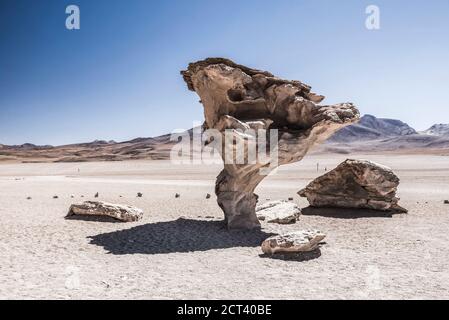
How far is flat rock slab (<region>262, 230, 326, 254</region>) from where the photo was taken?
10172 millimetres

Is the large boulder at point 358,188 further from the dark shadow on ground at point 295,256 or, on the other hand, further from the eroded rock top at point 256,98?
the dark shadow on ground at point 295,256

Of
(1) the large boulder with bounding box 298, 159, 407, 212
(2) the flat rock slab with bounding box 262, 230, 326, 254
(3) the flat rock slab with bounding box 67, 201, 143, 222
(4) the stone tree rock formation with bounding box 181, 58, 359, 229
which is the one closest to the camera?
(2) the flat rock slab with bounding box 262, 230, 326, 254

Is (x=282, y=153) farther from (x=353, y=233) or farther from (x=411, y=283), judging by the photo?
(x=411, y=283)

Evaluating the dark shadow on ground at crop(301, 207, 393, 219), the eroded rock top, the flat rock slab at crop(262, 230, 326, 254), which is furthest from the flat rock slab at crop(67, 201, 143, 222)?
the dark shadow on ground at crop(301, 207, 393, 219)

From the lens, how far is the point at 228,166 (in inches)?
543

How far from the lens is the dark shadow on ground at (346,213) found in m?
16.9

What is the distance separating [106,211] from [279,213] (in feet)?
22.2

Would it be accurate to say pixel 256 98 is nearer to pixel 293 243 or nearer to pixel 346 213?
pixel 293 243

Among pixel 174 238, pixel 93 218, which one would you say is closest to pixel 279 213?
pixel 174 238

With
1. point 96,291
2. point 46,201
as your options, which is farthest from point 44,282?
point 46,201

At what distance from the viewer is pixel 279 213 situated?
16000 millimetres

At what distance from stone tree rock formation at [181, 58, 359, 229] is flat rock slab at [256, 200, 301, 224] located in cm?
172

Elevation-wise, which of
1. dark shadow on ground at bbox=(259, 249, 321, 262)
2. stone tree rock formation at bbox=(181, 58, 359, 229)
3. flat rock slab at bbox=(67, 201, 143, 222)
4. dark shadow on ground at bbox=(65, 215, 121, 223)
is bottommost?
dark shadow on ground at bbox=(259, 249, 321, 262)

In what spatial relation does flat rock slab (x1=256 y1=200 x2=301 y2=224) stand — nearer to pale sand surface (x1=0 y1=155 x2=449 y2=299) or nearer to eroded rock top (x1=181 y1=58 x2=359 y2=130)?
pale sand surface (x1=0 y1=155 x2=449 y2=299)
